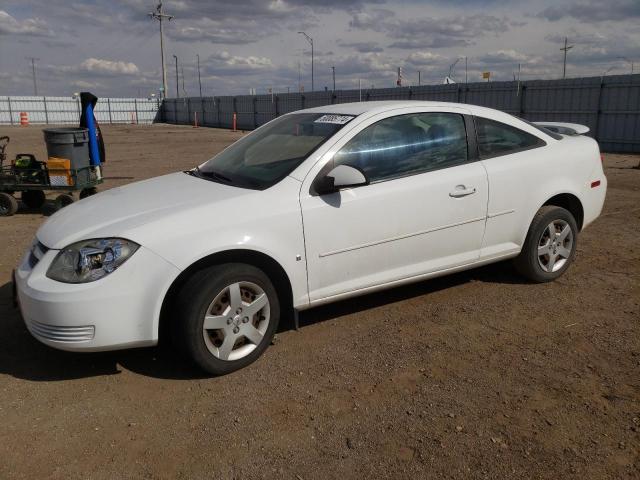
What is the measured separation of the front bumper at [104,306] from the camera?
3.18 m

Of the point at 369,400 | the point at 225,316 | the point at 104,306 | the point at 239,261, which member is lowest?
the point at 369,400

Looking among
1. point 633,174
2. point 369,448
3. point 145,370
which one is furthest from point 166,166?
point 369,448

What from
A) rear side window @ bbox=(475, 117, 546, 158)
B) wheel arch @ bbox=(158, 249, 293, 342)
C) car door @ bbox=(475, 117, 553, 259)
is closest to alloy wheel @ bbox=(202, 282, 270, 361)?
wheel arch @ bbox=(158, 249, 293, 342)

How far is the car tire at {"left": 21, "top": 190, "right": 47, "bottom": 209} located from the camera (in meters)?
9.38

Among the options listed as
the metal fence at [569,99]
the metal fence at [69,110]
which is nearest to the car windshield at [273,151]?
the metal fence at [569,99]

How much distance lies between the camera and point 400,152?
421 cm

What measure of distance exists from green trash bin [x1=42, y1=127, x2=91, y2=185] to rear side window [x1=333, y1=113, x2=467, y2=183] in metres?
6.16

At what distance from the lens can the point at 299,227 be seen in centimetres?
369

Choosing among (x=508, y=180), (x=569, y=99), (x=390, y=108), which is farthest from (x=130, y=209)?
(x=569, y=99)

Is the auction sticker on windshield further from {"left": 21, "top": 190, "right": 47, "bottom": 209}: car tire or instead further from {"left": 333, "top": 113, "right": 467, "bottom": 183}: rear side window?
{"left": 21, "top": 190, "right": 47, "bottom": 209}: car tire

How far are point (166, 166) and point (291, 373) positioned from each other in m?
12.9

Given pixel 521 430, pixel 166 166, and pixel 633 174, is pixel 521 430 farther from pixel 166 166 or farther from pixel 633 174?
pixel 166 166

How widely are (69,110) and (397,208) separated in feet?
191

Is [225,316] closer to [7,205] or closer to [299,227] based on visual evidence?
[299,227]
